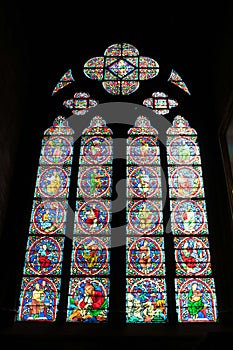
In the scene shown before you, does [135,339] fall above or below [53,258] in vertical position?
below

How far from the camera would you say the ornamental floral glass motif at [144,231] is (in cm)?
668

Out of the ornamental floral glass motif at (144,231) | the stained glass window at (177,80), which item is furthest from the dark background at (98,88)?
the ornamental floral glass motif at (144,231)

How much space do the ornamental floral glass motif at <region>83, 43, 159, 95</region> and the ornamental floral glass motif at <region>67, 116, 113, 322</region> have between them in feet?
3.13

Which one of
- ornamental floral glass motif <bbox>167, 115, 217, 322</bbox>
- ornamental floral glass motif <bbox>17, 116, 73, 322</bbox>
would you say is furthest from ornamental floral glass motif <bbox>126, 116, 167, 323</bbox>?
ornamental floral glass motif <bbox>17, 116, 73, 322</bbox>

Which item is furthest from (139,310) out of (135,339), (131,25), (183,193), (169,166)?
(131,25)

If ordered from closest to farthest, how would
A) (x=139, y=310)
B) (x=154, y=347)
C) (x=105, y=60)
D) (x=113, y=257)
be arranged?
1. (x=154, y=347)
2. (x=139, y=310)
3. (x=113, y=257)
4. (x=105, y=60)

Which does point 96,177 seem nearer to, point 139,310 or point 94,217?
point 94,217

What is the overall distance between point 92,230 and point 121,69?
389 centimetres

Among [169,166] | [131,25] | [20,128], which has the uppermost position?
[131,25]

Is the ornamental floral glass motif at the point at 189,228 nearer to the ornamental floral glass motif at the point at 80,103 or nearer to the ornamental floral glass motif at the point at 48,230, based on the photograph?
the ornamental floral glass motif at the point at 80,103

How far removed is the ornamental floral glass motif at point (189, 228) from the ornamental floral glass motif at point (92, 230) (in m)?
1.12

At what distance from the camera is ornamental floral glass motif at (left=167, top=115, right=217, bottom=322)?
6.66 metres

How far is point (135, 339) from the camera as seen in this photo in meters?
6.11

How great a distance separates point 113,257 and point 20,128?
304 cm
